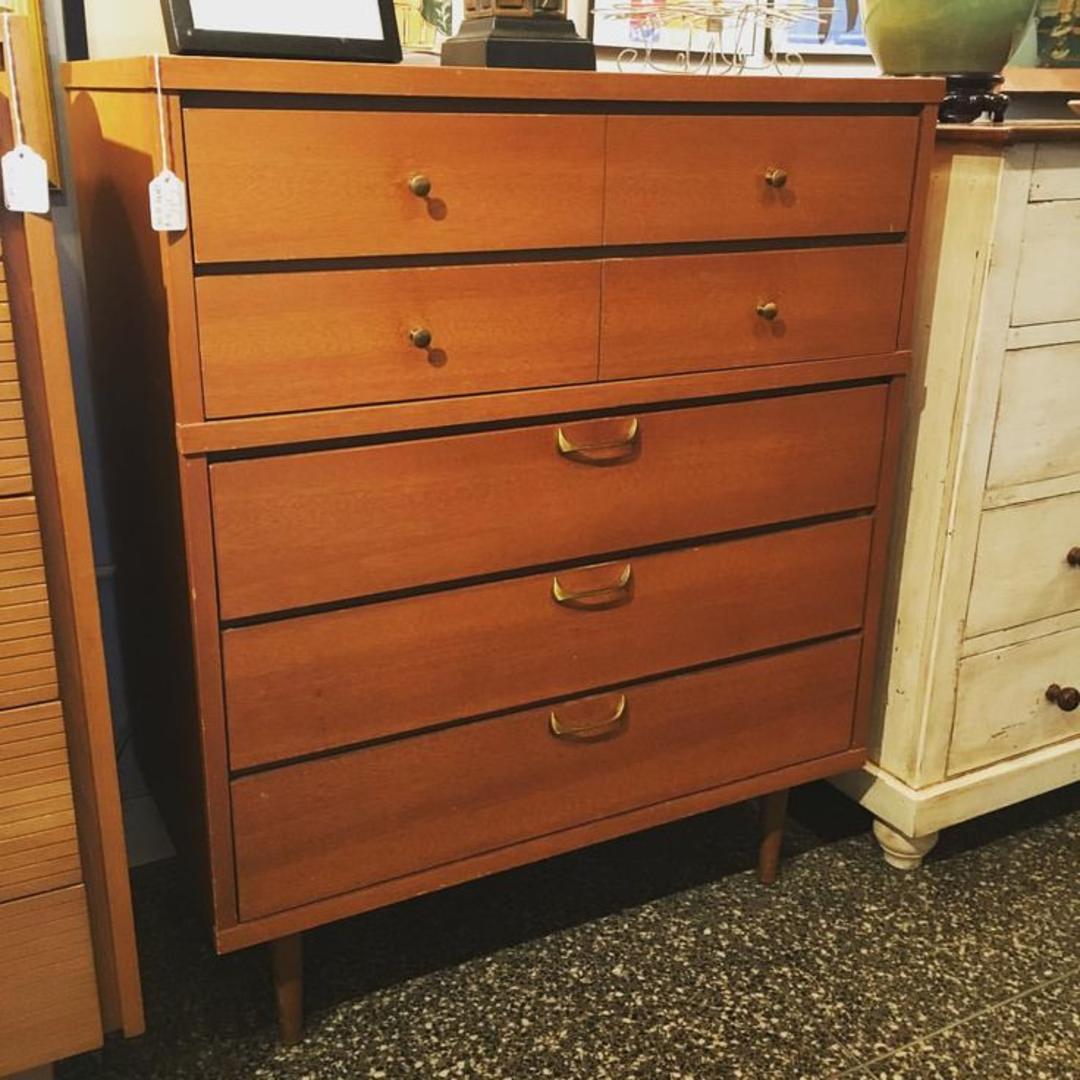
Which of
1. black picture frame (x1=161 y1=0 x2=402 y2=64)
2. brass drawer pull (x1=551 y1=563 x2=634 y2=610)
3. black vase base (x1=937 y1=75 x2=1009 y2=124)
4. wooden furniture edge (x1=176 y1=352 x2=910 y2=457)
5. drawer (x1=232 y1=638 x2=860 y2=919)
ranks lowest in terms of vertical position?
drawer (x1=232 y1=638 x2=860 y2=919)

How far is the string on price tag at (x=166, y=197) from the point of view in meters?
1.05

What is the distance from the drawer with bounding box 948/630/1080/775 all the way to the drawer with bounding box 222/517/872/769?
0.23 m

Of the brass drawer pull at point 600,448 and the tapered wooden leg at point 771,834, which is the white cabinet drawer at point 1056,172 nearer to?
the brass drawer pull at point 600,448

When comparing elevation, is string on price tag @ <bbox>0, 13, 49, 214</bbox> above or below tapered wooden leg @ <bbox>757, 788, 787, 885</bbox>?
above

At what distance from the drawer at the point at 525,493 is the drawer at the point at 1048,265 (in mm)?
229

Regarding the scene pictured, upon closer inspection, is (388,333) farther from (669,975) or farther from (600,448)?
(669,975)

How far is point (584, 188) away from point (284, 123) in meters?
0.32

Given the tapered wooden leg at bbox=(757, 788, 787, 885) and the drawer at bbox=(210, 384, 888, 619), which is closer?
the drawer at bbox=(210, 384, 888, 619)

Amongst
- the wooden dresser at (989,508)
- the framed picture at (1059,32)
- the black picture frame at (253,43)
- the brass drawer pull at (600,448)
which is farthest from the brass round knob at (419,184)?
the framed picture at (1059,32)

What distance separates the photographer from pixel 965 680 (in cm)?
170

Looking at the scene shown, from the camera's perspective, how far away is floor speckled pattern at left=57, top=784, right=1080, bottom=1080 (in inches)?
56.4

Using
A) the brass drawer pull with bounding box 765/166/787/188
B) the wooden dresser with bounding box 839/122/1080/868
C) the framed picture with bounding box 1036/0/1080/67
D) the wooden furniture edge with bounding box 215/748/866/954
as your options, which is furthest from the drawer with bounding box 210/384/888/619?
the framed picture with bounding box 1036/0/1080/67

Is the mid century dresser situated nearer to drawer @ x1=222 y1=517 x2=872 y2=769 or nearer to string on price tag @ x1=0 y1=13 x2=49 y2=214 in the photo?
drawer @ x1=222 y1=517 x2=872 y2=769

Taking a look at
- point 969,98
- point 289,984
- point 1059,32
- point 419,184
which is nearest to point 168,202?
point 419,184
